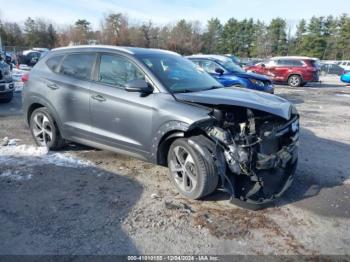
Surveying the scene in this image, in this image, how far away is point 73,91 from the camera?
5.41 meters

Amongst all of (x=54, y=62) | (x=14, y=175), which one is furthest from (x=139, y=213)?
(x=54, y=62)

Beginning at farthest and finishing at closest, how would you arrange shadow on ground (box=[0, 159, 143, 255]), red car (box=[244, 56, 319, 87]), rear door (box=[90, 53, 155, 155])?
red car (box=[244, 56, 319, 87]), rear door (box=[90, 53, 155, 155]), shadow on ground (box=[0, 159, 143, 255])

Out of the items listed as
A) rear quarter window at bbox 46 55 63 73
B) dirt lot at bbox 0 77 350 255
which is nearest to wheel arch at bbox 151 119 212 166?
dirt lot at bbox 0 77 350 255

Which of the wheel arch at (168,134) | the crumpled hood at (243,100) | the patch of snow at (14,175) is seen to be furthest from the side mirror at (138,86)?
the patch of snow at (14,175)

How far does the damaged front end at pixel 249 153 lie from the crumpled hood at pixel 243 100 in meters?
0.10

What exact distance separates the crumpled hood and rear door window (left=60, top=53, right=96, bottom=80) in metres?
1.66

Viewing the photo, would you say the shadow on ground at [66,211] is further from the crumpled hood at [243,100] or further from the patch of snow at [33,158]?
the crumpled hood at [243,100]

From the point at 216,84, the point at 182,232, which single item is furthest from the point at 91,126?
the point at 182,232

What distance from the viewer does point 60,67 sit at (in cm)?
582

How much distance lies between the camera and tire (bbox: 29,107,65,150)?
588 cm

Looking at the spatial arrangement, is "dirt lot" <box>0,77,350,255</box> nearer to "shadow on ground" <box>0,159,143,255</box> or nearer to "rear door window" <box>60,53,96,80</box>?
"shadow on ground" <box>0,159,143,255</box>

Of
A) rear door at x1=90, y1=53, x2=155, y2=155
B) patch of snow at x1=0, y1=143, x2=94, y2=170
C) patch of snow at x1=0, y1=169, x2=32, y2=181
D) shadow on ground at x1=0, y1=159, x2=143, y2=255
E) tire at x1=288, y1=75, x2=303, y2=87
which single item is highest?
rear door at x1=90, y1=53, x2=155, y2=155

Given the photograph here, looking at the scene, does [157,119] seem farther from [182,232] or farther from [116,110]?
[182,232]

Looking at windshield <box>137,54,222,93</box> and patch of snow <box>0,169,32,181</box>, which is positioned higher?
windshield <box>137,54,222,93</box>
